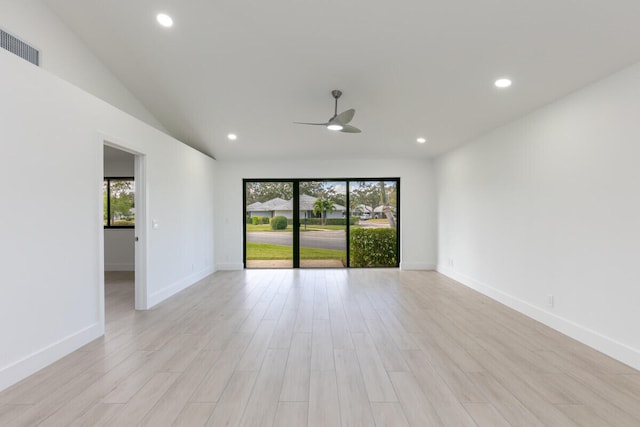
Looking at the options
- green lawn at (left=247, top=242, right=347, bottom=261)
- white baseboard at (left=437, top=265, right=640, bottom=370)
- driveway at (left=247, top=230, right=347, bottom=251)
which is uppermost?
driveway at (left=247, top=230, right=347, bottom=251)

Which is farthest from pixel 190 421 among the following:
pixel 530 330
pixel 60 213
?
pixel 530 330

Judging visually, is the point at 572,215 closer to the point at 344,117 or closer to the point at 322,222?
the point at 344,117

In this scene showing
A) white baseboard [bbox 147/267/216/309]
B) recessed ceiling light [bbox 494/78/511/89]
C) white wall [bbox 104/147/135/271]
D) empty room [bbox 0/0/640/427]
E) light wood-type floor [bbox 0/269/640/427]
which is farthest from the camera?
white wall [bbox 104/147/135/271]

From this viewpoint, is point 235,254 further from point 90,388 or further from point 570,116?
point 570,116

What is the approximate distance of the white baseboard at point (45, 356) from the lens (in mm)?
2162

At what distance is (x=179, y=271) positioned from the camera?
4.93m

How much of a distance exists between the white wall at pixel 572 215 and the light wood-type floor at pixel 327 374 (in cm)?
32

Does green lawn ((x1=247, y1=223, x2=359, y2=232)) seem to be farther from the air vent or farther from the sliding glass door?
the air vent

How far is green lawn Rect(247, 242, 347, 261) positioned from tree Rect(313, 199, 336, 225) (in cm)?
72

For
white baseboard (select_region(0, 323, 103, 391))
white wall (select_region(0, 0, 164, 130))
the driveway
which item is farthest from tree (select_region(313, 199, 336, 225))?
white baseboard (select_region(0, 323, 103, 391))

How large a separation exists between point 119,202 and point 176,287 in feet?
10.6

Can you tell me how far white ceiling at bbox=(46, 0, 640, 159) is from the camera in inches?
101

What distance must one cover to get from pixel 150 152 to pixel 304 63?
7.96ft

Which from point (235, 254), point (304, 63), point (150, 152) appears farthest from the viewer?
point (235, 254)
